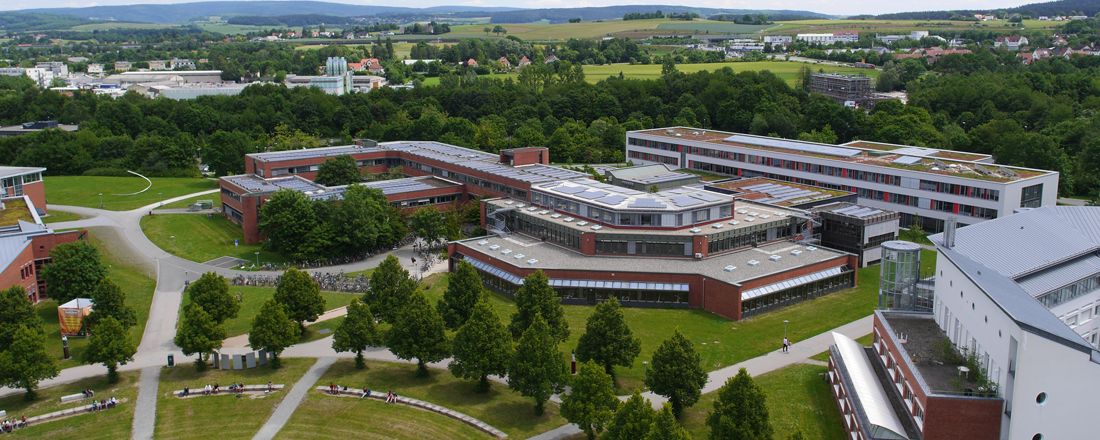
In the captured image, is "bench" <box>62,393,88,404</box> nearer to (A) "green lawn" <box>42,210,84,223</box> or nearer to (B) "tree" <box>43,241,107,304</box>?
(B) "tree" <box>43,241,107,304</box>

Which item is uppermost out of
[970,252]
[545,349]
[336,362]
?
[970,252]

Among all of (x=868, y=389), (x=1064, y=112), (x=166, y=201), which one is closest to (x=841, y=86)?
(x=1064, y=112)

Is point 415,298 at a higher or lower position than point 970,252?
lower

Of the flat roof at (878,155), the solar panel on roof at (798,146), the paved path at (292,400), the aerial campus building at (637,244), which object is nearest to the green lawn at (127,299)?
the paved path at (292,400)

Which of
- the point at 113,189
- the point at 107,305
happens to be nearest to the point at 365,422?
the point at 107,305

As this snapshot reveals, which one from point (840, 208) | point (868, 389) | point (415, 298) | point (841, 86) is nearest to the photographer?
point (868, 389)

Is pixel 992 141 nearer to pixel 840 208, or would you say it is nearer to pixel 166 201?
pixel 840 208

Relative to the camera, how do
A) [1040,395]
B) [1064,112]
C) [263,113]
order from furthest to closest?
1. [263,113]
2. [1064,112]
3. [1040,395]

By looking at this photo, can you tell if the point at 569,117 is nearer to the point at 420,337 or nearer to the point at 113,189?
the point at 113,189

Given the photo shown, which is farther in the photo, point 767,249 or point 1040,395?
point 767,249
